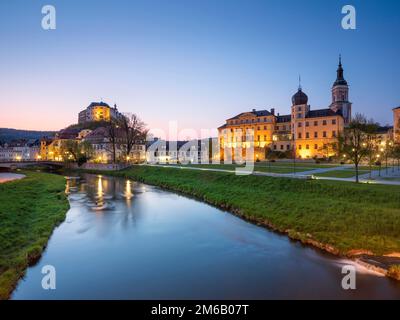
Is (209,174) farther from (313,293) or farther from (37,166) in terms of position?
(37,166)

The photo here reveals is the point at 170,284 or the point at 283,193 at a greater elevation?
the point at 283,193

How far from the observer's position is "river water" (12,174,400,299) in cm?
1105

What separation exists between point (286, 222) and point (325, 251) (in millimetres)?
4321

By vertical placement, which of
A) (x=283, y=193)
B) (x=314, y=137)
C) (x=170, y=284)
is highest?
(x=314, y=137)

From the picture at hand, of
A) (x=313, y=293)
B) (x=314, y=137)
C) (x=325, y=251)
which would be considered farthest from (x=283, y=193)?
(x=314, y=137)

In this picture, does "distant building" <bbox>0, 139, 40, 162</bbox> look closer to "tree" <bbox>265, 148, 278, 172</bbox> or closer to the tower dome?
"tree" <bbox>265, 148, 278, 172</bbox>

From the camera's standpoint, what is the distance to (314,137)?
226ft

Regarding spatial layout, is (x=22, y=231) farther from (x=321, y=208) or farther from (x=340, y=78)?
(x=340, y=78)

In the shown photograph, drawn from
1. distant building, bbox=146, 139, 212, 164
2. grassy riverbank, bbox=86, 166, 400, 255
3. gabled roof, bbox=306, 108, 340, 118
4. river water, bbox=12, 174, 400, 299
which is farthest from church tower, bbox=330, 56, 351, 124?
river water, bbox=12, 174, 400, 299

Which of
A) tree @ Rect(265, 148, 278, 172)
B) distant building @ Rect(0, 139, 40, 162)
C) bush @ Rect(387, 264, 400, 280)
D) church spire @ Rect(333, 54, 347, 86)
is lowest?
bush @ Rect(387, 264, 400, 280)

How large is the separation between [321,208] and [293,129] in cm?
5809

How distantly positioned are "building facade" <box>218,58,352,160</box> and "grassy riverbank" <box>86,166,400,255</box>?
39174mm

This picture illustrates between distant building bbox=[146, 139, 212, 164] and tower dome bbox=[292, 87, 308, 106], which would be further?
distant building bbox=[146, 139, 212, 164]
